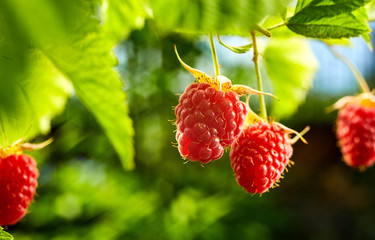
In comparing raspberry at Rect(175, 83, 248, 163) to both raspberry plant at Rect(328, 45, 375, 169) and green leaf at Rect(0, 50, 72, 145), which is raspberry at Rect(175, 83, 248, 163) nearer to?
green leaf at Rect(0, 50, 72, 145)

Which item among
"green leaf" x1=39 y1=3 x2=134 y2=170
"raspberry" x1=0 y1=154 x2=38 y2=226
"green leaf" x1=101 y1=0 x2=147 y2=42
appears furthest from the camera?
"green leaf" x1=101 y1=0 x2=147 y2=42

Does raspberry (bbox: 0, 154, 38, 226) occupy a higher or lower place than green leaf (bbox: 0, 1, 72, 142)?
lower

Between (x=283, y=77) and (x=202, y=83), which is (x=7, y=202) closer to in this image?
(x=202, y=83)

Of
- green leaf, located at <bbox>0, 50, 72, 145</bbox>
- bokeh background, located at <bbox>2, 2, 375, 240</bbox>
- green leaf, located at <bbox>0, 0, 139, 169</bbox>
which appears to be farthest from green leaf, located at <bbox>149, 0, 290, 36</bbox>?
bokeh background, located at <bbox>2, 2, 375, 240</bbox>

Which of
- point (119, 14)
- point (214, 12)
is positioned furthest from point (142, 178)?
point (214, 12)

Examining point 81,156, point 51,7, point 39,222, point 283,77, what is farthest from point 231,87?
point 81,156

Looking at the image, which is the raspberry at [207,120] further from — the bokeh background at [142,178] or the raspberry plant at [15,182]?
the bokeh background at [142,178]

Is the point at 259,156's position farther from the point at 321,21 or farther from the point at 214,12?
the point at 214,12
